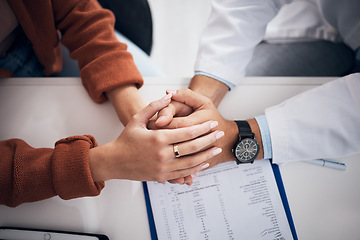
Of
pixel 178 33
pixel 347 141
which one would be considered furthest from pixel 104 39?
pixel 178 33

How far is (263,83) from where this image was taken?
2.40 ft

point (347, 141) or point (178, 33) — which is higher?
Answer: point (347, 141)

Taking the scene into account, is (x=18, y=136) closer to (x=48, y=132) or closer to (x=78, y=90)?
(x=48, y=132)

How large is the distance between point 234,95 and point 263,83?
11 centimetres

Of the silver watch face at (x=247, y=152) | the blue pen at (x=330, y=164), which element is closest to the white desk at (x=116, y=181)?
the blue pen at (x=330, y=164)

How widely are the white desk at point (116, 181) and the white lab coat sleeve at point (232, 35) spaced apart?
0.08 metres

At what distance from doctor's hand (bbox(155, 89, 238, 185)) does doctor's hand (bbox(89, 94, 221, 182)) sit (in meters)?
0.04

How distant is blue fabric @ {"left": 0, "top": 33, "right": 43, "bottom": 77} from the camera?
776mm

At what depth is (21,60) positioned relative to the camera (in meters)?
0.81

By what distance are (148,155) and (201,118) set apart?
0.19 meters

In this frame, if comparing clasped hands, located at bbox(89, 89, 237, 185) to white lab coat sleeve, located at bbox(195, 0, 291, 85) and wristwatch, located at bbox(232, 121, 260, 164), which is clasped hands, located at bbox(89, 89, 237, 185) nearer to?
wristwatch, located at bbox(232, 121, 260, 164)

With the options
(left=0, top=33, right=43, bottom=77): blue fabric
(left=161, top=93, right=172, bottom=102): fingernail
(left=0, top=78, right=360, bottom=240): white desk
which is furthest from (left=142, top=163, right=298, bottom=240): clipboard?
(left=0, top=33, right=43, bottom=77): blue fabric

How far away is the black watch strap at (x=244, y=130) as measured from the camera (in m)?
0.64

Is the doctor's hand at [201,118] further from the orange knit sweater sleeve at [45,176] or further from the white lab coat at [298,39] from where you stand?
the orange knit sweater sleeve at [45,176]
